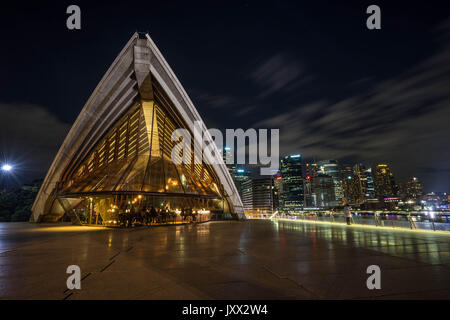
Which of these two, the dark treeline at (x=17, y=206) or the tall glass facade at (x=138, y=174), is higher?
the tall glass facade at (x=138, y=174)

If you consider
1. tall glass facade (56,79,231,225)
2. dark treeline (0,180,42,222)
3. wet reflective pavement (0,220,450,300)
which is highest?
tall glass facade (56,79,231,225)

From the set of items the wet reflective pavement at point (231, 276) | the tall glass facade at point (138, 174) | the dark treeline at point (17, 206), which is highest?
the tall glass facade at point (138, 174)

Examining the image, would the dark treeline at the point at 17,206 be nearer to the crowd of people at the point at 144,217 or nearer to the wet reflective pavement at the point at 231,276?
the crowd of people at the point at 144,217

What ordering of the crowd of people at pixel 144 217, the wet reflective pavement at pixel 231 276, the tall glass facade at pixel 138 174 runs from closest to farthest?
the wet reflective pavement at pixel 231 276, the crowd of people at pixel 144 217, the tall glass facade at pixel 138 174

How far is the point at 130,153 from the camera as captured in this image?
2502cm

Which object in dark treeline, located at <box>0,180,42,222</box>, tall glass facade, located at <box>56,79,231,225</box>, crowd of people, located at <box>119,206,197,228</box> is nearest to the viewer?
crowd of people, located at <box>119,206,197,228</box>

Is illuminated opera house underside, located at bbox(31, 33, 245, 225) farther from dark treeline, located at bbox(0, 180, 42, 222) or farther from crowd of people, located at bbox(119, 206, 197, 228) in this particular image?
dark treeline, located at bbox(0, 180, 42, 222)

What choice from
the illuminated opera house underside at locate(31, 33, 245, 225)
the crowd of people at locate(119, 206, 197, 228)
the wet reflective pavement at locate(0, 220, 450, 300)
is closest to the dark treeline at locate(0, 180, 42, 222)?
the illuminated opera house underside at locate(31, 33, 245, 225)

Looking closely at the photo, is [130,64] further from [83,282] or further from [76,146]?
[83,282]

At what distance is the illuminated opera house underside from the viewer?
19141mm

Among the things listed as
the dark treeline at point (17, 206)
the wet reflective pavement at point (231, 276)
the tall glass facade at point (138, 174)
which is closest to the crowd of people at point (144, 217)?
the tall glass facade at point (138, 174)

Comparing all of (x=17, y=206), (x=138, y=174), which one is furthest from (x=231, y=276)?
(x=17, y=206)

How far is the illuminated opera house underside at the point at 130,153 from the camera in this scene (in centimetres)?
1914

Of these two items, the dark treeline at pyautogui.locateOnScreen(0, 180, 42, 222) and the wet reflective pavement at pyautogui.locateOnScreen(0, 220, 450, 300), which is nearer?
the wet reflective pavement at pyautogui.locateOnScreen(0, 220, 450, 300)
